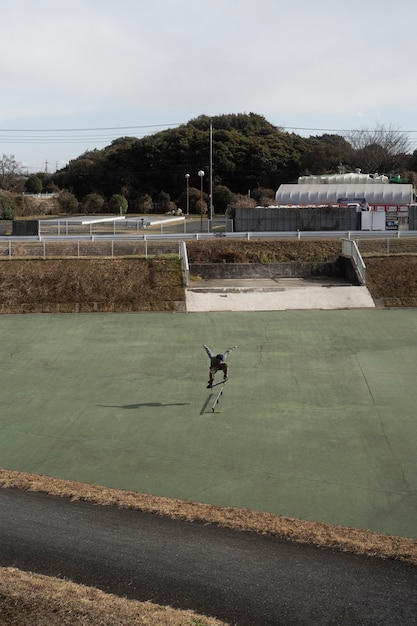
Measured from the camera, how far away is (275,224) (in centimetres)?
3491

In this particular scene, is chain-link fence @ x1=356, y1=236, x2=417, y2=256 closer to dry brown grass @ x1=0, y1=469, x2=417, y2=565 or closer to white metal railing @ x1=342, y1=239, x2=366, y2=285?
white metal railing @ x1=342, y1=239, x2=366, y2=285

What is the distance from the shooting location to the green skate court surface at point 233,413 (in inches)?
383

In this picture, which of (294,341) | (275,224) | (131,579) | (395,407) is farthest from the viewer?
(275,224)

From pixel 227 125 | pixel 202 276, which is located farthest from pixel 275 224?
pixel 227 125

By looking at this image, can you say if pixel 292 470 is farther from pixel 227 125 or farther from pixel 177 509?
pixel 227 125

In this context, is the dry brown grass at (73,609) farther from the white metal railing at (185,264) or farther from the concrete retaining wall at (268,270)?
the concrete retaining wall at (268,270)

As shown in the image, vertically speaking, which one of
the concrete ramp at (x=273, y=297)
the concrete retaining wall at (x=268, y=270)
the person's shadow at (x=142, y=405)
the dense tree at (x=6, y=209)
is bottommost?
the person's shadow at (x=142, y=405)

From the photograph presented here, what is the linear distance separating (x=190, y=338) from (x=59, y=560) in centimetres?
1176

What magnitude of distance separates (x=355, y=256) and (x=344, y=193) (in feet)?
60.9

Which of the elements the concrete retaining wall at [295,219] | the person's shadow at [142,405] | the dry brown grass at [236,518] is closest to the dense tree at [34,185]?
the concrete retaining wall at [295,219]

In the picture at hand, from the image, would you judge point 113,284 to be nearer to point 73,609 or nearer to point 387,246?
point 387,246

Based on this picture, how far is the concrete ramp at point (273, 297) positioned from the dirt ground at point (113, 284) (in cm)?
57

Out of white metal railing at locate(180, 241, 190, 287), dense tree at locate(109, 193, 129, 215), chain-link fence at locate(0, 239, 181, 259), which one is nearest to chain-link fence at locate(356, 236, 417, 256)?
white metal railing at locate(180, 241, 190, 287)

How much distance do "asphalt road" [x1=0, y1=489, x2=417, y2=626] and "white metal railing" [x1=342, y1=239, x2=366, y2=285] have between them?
58.1 feet
